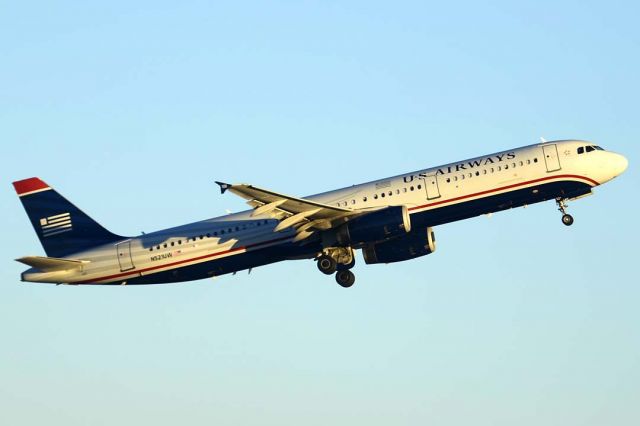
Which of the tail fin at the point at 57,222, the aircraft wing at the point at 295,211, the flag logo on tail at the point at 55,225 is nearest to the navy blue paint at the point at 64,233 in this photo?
the tail fin at the point at 57,222

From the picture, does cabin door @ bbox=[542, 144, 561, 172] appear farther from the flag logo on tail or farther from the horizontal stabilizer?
the flag logo on tail

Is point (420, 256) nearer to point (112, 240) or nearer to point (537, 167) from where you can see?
point (537, 167)

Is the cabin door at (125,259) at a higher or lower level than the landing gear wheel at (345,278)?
higher

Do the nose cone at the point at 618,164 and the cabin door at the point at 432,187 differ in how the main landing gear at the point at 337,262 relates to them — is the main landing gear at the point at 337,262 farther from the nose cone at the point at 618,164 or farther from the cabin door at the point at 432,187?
the nose cone at the point at 618,164

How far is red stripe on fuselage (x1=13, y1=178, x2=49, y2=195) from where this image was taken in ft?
215

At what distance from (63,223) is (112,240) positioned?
3147 mm

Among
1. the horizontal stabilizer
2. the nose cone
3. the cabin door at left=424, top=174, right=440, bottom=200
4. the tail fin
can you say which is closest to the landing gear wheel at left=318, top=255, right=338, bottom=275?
the cabin door at left=424, top=174, right=440, bottom=200

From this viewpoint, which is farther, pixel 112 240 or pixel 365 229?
pixel 112 240

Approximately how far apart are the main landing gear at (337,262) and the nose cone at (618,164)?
1403 centimetres

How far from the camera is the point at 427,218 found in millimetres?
58844

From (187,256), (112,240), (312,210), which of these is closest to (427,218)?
(312,210)

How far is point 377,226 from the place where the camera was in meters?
57.7

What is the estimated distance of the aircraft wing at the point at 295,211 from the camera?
55344mm

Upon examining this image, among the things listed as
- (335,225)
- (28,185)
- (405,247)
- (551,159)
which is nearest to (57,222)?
(28,185)
